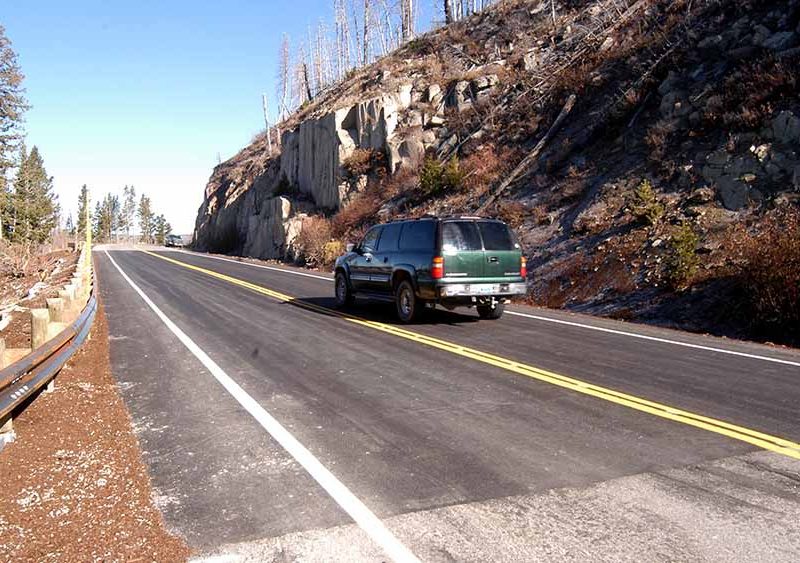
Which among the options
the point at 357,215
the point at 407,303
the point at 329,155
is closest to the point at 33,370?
the point at 407,303

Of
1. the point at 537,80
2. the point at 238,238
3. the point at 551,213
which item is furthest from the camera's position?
the point at 238,238

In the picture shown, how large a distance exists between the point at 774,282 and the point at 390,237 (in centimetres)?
729

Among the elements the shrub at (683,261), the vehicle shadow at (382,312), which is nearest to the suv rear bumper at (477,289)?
the vehicle shadow at (382,312)

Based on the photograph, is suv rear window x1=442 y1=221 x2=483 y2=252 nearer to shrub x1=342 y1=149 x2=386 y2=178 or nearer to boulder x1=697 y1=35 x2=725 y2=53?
boulder x1=697 y1=35 x2=725 y2=53

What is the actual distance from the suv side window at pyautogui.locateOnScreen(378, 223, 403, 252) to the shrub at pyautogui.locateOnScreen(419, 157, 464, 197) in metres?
13.9

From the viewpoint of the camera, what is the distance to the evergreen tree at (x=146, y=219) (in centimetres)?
16812

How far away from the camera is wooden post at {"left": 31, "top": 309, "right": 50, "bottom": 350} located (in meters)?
6.38

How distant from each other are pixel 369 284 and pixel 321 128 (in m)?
30.7

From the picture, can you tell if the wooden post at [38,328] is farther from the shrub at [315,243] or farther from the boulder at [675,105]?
the shrub at [315,243]

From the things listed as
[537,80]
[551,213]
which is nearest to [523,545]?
[551,213]

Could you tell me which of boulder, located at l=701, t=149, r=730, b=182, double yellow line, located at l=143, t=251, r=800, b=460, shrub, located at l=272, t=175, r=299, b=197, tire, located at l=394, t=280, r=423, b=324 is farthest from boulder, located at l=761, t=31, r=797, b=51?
shrub, located at l=272, t=175, r=299, b=197

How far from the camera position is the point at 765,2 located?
65.1ft

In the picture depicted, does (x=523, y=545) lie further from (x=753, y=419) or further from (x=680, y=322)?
(x=680, y=322)

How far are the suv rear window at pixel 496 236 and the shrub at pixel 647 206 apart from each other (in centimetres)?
559
